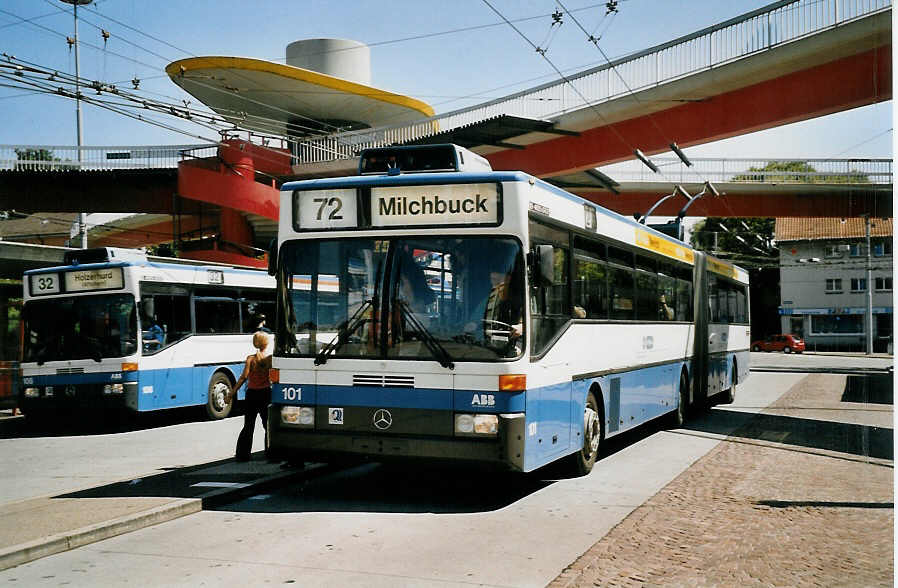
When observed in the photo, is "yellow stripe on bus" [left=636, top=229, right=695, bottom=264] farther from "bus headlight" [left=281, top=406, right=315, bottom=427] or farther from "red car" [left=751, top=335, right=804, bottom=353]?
"red car" [left=751, top=335, right=804, bottom=353]

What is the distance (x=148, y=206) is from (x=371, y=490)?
29.3m

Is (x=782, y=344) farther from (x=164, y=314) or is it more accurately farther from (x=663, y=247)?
(x=164, y=314)

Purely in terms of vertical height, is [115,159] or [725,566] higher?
[115,159]

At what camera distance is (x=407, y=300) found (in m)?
8.67

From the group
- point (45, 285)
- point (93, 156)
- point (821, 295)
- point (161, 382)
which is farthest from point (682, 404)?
point (821, 295)

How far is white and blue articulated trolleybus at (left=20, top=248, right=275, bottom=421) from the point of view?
16.1m

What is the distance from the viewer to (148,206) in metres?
36.4

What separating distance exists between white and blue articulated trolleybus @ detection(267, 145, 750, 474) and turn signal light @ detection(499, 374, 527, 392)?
0.01m

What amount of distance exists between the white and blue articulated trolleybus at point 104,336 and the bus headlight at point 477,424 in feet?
30.7

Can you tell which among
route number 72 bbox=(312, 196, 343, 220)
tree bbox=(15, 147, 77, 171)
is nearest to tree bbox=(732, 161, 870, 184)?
route number 72 bbox=(312, 196, 343, 220)

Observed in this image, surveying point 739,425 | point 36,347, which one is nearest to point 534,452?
point 739,425

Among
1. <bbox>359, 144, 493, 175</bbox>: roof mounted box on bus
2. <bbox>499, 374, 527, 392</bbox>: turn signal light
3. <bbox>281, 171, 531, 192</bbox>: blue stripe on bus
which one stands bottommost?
<bbox>499, 374, 527, 392</bbox>: turn signal light

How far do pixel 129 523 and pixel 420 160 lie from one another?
460 centimetres

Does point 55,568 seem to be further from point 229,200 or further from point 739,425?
point 229,200
